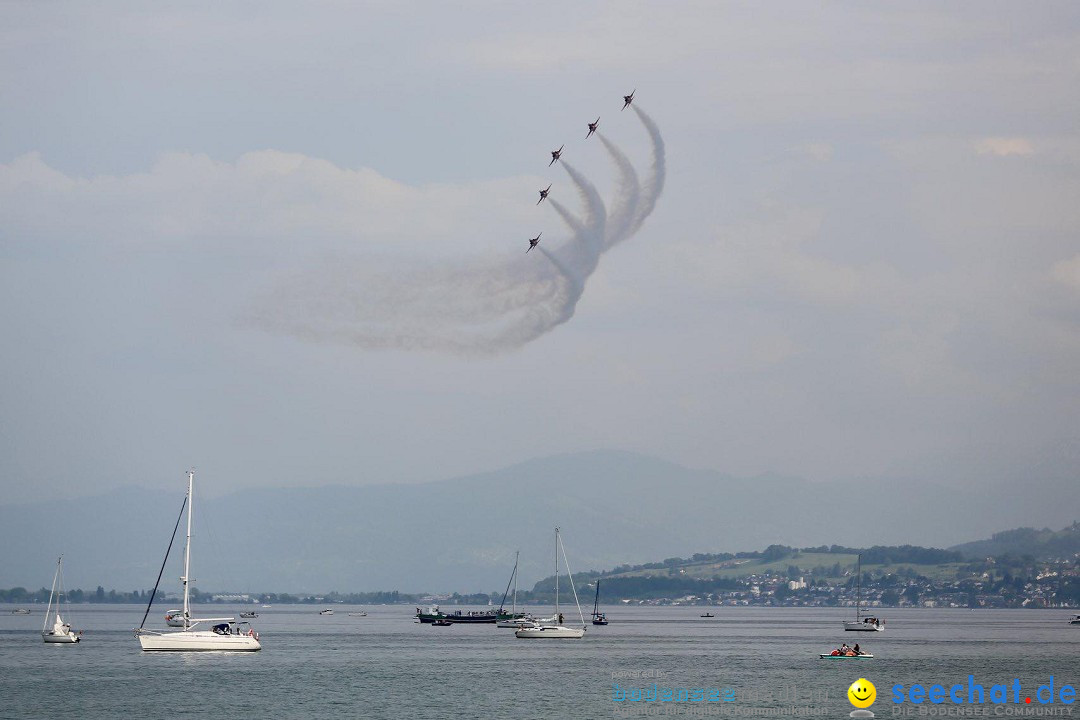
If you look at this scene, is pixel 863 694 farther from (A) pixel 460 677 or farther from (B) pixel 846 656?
(B) pixel 846 656

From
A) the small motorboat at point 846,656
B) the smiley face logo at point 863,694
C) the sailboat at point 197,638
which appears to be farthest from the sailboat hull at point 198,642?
the smiley face logo at point 863,694

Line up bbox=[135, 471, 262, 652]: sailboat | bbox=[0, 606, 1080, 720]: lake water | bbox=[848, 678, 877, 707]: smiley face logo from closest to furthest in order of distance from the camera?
bbox=[848, 678, 877, 707]: smiley face logo → bbox=[0, 606, 1080, 720]: lake water → bbox=[135, 471, 262, 652]: sailboat

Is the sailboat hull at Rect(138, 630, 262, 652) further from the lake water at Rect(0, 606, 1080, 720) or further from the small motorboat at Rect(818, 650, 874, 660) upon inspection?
the small motorboat at Rect(818, 650, 874, 660)

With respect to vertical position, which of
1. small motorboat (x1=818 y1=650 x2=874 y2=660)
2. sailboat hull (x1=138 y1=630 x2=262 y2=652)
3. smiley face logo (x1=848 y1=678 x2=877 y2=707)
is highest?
sailboat hull (x1=138 y1=630 x2=262 y2=652)

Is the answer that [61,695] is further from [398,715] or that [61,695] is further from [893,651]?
[893,651]

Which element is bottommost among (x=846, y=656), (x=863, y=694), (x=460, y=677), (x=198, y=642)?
(x=863, y=694)

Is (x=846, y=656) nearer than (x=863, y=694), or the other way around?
(x=863, y=694)

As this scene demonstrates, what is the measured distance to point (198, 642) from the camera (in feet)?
500

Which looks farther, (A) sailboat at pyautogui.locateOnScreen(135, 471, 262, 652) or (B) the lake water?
(A) sailboat at pyautogui.locateOnScreen(135, 471, 262, 652)

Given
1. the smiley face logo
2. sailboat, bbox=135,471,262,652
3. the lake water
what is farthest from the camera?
sailboat, bbox=135,471,262,652

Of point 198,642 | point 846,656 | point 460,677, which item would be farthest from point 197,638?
point 846,656

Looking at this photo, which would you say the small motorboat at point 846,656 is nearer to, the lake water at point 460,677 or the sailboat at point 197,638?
the lake water at point 460,677

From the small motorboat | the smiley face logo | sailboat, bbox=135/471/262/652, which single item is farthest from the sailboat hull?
the smiley face logo

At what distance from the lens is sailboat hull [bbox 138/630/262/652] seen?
15238 centimetres
